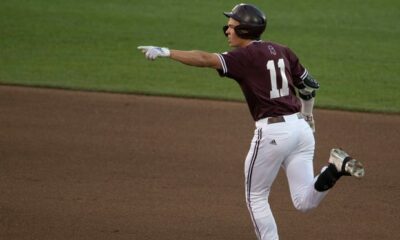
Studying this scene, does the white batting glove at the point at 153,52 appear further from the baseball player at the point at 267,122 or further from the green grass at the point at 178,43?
the green grass at the point at 178,43

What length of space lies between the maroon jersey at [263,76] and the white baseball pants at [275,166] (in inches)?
4.2

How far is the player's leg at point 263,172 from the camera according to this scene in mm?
6582

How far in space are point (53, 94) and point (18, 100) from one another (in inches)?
22.1

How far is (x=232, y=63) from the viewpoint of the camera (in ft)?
21.4

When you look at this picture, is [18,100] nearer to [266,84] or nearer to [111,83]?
[111,83]

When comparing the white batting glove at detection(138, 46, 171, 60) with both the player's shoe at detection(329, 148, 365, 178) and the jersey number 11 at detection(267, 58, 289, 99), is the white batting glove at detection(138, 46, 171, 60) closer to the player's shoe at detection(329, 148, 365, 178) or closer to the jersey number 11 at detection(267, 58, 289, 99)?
the jersey number 11 at detection(267, 58, 289, 99)

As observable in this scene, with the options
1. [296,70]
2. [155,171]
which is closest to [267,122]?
[296,70]

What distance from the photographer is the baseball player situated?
651cm

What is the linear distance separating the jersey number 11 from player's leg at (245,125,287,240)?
10.5 inches

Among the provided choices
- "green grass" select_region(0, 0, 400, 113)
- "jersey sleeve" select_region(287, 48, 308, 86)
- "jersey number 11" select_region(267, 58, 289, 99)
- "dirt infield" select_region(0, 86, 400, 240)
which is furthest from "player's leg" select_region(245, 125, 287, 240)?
"green grass" select_region(0, 0, 400, 113)

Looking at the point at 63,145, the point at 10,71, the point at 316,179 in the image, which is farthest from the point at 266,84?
the point at 10,71

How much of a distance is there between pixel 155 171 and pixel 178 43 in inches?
245

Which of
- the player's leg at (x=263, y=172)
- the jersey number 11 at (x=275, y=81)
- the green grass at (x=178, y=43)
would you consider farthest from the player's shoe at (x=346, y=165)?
the green grass at (x=178, y=43)

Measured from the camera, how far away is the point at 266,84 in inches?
260
